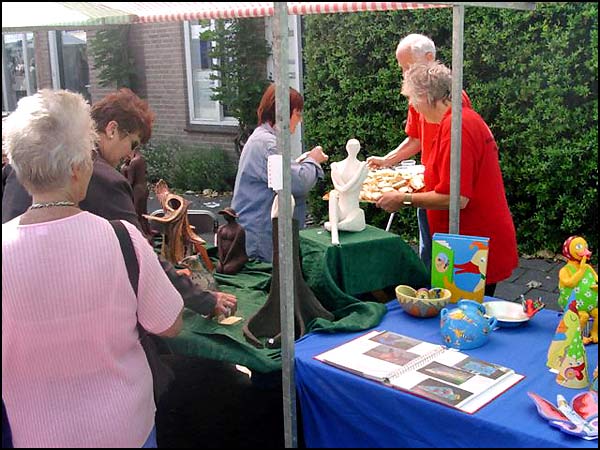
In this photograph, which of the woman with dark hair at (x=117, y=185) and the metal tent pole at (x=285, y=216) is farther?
the woman with dark hair at (x=117, y=185)

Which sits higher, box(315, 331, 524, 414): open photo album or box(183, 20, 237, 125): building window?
box(183, 20, 237, 125): building window

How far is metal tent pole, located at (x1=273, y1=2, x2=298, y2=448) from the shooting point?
1.88 metres

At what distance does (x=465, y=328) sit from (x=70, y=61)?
1145 cm

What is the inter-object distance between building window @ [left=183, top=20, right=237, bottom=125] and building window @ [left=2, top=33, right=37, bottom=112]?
14.4 feet

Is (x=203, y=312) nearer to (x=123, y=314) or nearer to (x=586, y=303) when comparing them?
(x=123, y=314)

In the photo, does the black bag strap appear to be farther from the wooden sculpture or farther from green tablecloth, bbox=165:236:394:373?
the wooden sculpture

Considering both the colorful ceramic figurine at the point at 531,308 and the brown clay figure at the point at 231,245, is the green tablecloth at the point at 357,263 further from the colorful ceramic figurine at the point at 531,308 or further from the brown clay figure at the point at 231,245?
the colorful ceramic figurine at the point at 531,308

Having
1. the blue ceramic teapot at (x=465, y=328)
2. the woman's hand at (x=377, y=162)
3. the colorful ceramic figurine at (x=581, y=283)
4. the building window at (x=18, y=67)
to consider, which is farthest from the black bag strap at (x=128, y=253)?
the building window at (x=18, y=67)

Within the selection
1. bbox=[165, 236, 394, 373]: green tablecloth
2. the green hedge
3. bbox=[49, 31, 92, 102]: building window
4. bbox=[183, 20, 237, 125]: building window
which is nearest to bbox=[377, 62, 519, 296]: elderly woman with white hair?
bbox=[165, 236, 394, 373]: green tablecloth

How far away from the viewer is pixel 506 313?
2.52 metres

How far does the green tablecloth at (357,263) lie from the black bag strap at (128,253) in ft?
3.92

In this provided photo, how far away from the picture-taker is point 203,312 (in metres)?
2.33

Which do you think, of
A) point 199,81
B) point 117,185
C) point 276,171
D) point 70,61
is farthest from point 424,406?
point 70,61

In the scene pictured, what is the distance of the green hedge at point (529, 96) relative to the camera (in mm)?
5469
